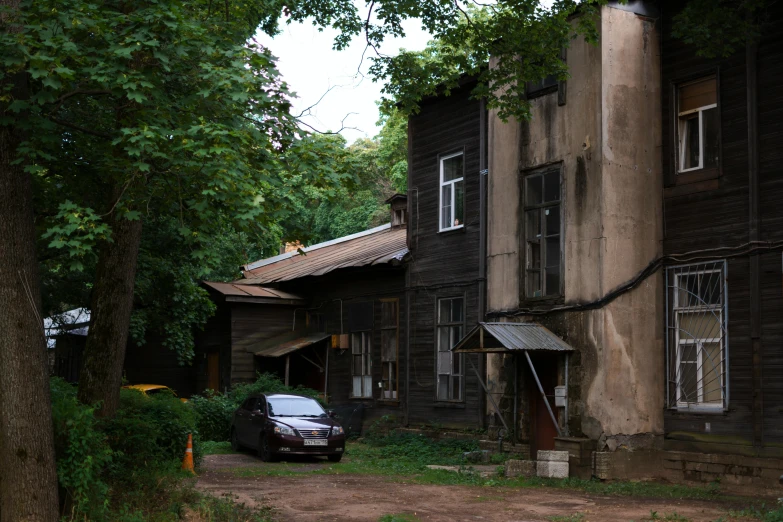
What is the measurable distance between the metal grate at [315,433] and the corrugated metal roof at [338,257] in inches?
202

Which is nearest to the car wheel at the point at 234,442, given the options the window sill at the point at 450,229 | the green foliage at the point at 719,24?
the window sill at the point at 450,229

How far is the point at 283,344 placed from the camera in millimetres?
28375

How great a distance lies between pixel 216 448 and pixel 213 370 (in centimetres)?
803

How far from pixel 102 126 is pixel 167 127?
2919mm

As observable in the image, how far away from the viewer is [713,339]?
53.4ft

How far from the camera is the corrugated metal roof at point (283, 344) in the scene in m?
27.4

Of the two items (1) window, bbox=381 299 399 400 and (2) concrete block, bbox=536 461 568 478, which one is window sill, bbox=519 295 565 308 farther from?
(1) window, bbox=381 299 399 400

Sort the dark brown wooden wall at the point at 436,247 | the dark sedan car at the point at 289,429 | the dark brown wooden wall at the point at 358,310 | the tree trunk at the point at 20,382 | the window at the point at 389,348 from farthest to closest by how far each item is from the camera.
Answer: the window at the point at 389,348, the dark brown wooden wall at the point at 358,310, the dark brown wooden wall at the point at 436,247, the dark sedan car at the point at 289,429, the tree trunk at the point at 20,382

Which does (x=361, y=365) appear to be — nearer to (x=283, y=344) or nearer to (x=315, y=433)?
(x=283, y=344)

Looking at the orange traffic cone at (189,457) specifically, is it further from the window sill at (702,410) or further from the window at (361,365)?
the window at (361,365)

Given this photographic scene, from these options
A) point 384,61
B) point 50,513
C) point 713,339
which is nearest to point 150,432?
point 50,513

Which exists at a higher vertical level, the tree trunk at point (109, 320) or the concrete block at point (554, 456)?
the tree trunk at point (109, 320)

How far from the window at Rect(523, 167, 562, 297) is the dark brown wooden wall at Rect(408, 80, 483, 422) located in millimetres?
3129

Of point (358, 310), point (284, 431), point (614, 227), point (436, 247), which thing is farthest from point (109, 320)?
point (358, 310)
